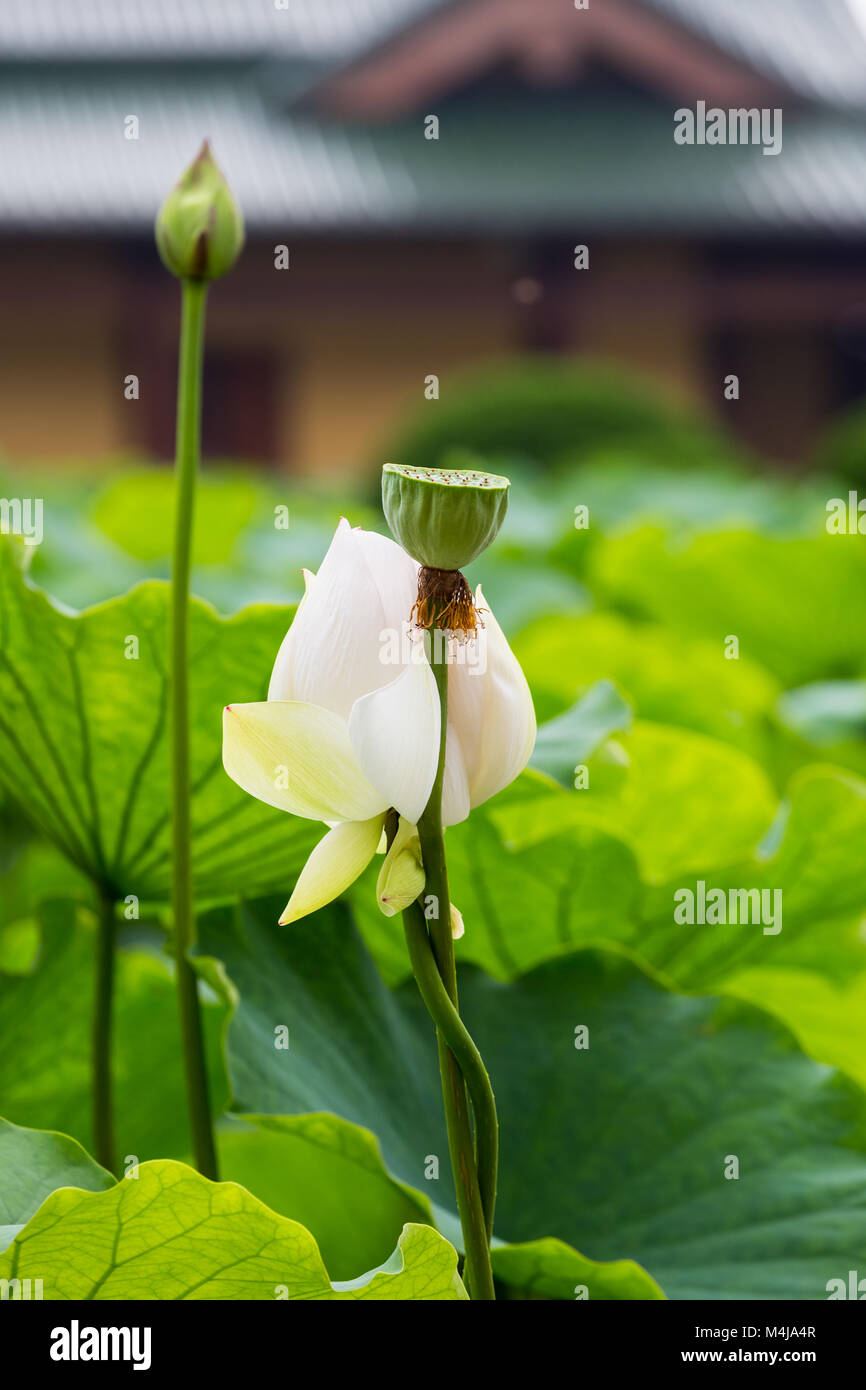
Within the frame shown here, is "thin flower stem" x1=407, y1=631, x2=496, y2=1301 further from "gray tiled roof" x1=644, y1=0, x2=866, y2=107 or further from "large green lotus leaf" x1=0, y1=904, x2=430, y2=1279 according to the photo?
"gray tiled roof" x1=644, y1=0, x2=866, y2=107

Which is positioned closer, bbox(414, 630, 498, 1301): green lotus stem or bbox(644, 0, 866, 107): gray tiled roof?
bbox(414, 630, 498, 1301): green lotus stem

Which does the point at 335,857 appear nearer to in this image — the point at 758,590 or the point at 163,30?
the point at 758,590

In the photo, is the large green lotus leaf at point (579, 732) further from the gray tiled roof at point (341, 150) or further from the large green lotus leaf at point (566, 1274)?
the gray tiled roof at point (341, 150)

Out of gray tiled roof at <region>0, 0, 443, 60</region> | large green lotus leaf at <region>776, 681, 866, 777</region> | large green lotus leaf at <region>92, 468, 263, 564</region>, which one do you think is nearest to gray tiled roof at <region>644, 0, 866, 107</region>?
gray tiled roof at <region>0, 0, 443, 60</region>

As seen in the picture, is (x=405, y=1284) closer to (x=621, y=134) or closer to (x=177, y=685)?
(x=177, y=685)

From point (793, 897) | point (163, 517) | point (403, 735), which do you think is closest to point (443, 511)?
point (403, 735)

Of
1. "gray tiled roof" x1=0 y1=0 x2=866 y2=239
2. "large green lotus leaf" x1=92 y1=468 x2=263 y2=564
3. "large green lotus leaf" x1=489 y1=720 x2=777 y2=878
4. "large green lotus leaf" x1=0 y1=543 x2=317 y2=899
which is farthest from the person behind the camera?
"gray tiled roof" x1=0 y1=0 x2=866 y2=239
